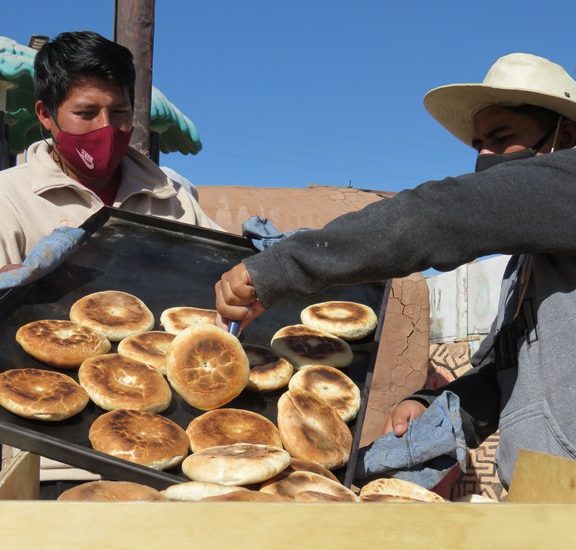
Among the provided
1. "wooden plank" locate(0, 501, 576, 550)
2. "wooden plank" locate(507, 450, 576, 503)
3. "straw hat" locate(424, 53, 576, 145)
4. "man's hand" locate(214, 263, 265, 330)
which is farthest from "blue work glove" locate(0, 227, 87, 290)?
"wooden plank" locate(507, 450, 576, 503)

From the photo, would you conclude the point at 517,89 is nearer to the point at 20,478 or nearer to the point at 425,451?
the point at 425,451

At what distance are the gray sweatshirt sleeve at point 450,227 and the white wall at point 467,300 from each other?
5867 mm

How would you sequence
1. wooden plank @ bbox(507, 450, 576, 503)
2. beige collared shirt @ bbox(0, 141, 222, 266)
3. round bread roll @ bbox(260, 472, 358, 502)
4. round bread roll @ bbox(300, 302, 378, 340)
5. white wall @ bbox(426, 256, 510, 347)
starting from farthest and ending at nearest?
white wall @ bbox(426, 256, 510, 347) → beige collared shirt @ bbox(0, 141, 222, 266) → round bread roll @ bbox(300, 302, 378, 340) → round bread roll @ bbox(260, 472, 358, 502) → wooden plank @ bbox(507, 450, 576, 503)

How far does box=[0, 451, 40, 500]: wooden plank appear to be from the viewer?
4.90 ft

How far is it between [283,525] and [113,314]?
154 cm

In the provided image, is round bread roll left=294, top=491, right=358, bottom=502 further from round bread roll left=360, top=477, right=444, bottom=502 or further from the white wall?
the white wall

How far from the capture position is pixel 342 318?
262 cm

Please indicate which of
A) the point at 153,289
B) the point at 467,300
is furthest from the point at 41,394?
the point at 467,300

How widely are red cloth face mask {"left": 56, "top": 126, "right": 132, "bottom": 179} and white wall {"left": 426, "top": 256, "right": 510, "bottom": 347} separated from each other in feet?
17.2

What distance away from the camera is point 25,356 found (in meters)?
2.21

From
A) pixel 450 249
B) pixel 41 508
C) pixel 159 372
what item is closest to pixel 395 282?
pixel 159 372

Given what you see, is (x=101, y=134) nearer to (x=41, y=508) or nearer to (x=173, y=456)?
(x=173, y=456)

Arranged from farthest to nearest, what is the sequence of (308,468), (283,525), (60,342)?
(60,342) < (308,468) < (283,525)

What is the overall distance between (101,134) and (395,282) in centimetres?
369
